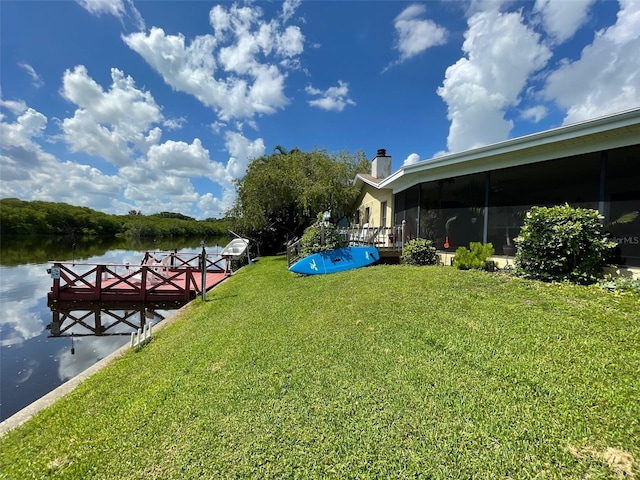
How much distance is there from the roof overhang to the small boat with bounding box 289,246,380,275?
296cm

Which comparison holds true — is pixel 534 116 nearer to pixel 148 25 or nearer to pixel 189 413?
pixel 148 25

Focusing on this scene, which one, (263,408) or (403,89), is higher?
(403,89)

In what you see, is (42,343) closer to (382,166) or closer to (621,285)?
(621,285)

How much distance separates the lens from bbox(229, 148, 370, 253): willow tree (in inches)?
622

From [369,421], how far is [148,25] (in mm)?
14336

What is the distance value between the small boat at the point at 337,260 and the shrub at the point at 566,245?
4466mm

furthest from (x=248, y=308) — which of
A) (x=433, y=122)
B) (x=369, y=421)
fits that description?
(x=433, y=122)

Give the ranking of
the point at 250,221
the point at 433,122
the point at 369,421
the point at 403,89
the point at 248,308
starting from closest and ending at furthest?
the point at 369,421 → the point at 248,308 → the point at 403,89 → the point at 250,221 → the point at 433,122

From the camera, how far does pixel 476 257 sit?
7.53m

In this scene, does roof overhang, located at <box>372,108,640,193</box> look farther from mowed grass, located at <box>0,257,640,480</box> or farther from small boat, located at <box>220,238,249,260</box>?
small boat, located at <box>220,238,249,260</box>

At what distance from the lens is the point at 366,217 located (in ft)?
54.7

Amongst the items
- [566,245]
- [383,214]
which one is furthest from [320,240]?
[566,245]

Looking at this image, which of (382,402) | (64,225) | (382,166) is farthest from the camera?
(64,225)

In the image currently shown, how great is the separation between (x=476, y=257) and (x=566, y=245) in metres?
2.04
